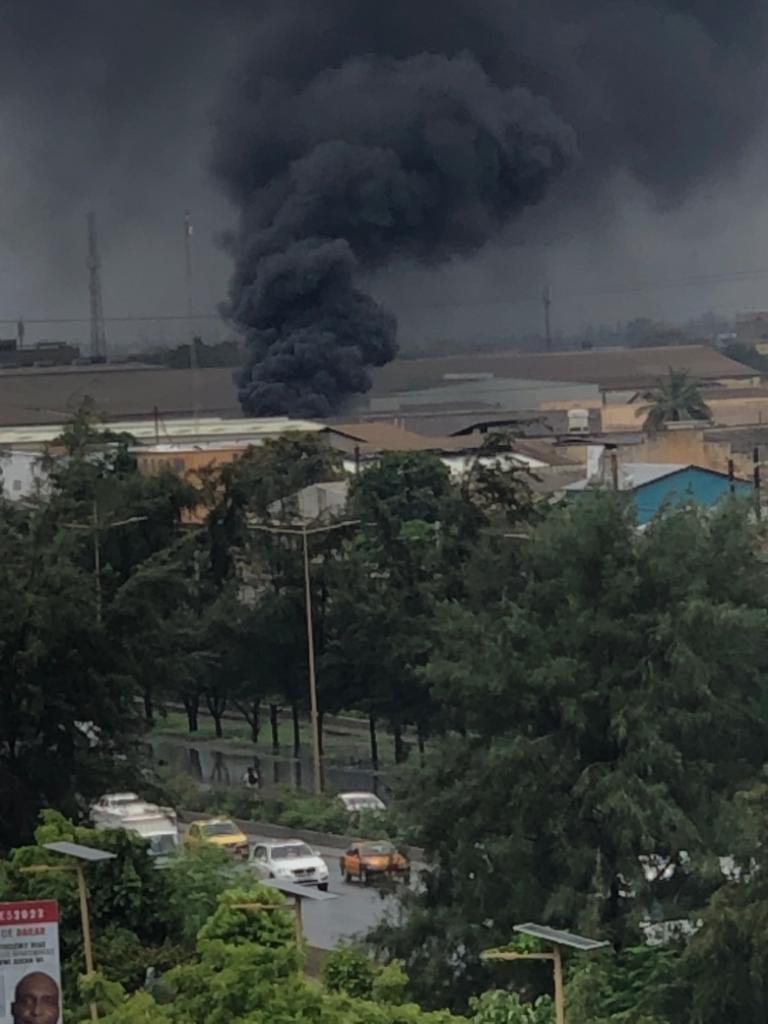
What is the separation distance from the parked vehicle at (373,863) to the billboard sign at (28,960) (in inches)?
243

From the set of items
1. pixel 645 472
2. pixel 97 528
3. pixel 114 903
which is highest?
pixel 97 528

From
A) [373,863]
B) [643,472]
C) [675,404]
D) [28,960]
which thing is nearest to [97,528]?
[373,863]

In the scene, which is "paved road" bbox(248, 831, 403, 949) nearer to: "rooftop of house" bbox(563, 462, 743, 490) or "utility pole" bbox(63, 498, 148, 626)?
"utility pole" bbox(63, 498, 148, 626)

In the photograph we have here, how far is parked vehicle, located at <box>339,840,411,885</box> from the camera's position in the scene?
12586 mm

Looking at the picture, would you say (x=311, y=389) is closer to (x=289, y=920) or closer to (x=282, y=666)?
(x=282, y=666)

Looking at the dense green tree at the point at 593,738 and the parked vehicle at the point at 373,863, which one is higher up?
the dense green tree at the point at 593,738

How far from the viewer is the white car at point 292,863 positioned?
478 inches

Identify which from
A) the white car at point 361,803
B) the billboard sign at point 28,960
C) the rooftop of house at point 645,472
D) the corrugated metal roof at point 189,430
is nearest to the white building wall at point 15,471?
the corrugated metal roof at point 189,430

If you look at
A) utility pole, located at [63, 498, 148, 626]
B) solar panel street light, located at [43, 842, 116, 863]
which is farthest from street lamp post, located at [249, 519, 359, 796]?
solar panel street light, located at [43, 842, 116, 863]

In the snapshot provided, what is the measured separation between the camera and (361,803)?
50.3 ft

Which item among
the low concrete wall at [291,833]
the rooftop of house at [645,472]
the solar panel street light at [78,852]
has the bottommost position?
the low concrete wall at [291,833]

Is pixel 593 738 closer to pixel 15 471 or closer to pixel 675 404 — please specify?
pixel 15 471

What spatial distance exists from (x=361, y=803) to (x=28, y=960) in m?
9.00

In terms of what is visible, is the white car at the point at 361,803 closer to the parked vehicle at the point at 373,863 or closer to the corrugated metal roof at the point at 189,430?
the parked vehicle at the point at 373,863
